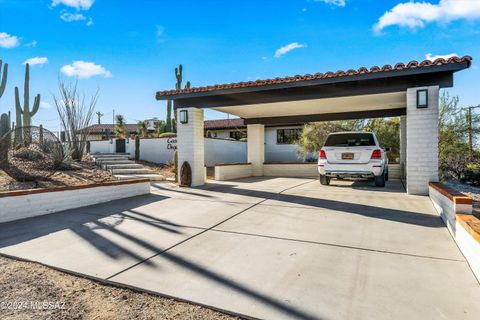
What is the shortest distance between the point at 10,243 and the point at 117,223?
1.47 metres

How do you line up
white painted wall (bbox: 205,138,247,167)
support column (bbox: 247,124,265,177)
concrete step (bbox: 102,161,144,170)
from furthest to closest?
white painted wall (bbox: 205,138,247,167) → support column (bbox: 247,124,265,177) → concrete step (bbox: 102,161,144,170)

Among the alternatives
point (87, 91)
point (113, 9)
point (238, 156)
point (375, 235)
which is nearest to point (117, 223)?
point (375, 235)

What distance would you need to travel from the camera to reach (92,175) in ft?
32.1

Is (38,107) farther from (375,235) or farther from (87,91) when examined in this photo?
(375,235)

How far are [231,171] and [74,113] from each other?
682cm

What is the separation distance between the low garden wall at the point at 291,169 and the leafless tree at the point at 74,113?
8351 mm

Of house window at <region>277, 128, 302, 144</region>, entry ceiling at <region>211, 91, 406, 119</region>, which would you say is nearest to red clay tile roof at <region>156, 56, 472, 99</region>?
entry ceiling at <region>211, 91, 406, 119</region>

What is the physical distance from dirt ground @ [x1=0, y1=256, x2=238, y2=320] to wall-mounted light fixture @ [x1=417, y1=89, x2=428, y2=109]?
739cm

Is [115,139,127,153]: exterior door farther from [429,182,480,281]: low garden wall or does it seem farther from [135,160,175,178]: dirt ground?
[429,182,480,281]: low garden wall

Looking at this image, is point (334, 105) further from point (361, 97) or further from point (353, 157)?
point (353, 157)

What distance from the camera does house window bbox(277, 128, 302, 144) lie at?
21016 millimetres

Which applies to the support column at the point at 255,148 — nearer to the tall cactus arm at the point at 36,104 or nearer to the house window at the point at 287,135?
the house window at the point at 287,135

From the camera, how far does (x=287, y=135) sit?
21.4 metres

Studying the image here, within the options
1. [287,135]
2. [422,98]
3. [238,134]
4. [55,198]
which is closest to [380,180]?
[422,98]
